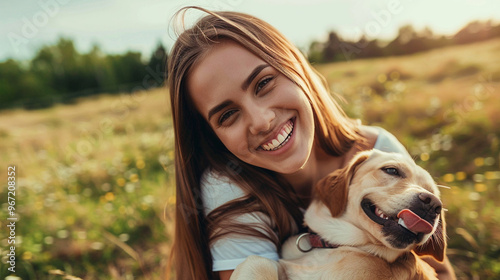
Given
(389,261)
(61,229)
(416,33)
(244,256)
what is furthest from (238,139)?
(416,33)

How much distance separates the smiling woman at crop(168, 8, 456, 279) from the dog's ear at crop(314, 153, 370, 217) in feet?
0.66

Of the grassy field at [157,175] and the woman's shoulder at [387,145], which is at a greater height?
the woman's shoulder at [387,145]

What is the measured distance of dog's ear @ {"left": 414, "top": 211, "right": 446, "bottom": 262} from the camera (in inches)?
75.8

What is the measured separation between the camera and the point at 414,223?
Answer: 1.70 meters

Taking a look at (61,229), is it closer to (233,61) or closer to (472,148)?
(233,61)

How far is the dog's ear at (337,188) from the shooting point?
82.7 inches

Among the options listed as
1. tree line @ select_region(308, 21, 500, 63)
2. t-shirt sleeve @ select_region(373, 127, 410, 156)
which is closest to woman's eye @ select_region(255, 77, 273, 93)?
t-shirt sleeve @ select_region(373, 127, 410, 156)

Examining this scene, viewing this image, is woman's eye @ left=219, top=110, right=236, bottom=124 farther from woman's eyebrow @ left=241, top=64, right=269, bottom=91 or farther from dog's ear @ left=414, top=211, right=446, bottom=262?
dog's ear @ left=414, top=211, right=446, bottom=262

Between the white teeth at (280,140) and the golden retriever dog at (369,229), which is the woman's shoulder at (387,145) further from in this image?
the white teeth at (280,140)

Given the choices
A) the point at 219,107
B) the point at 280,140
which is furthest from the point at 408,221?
the point at 219,107

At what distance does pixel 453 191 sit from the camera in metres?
3.37

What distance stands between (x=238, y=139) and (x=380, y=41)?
7.36 metres

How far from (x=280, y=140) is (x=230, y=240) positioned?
2.34ft

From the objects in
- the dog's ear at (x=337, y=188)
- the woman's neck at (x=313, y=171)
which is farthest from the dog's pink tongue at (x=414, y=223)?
the woman's neck at (x=313, y=171)
